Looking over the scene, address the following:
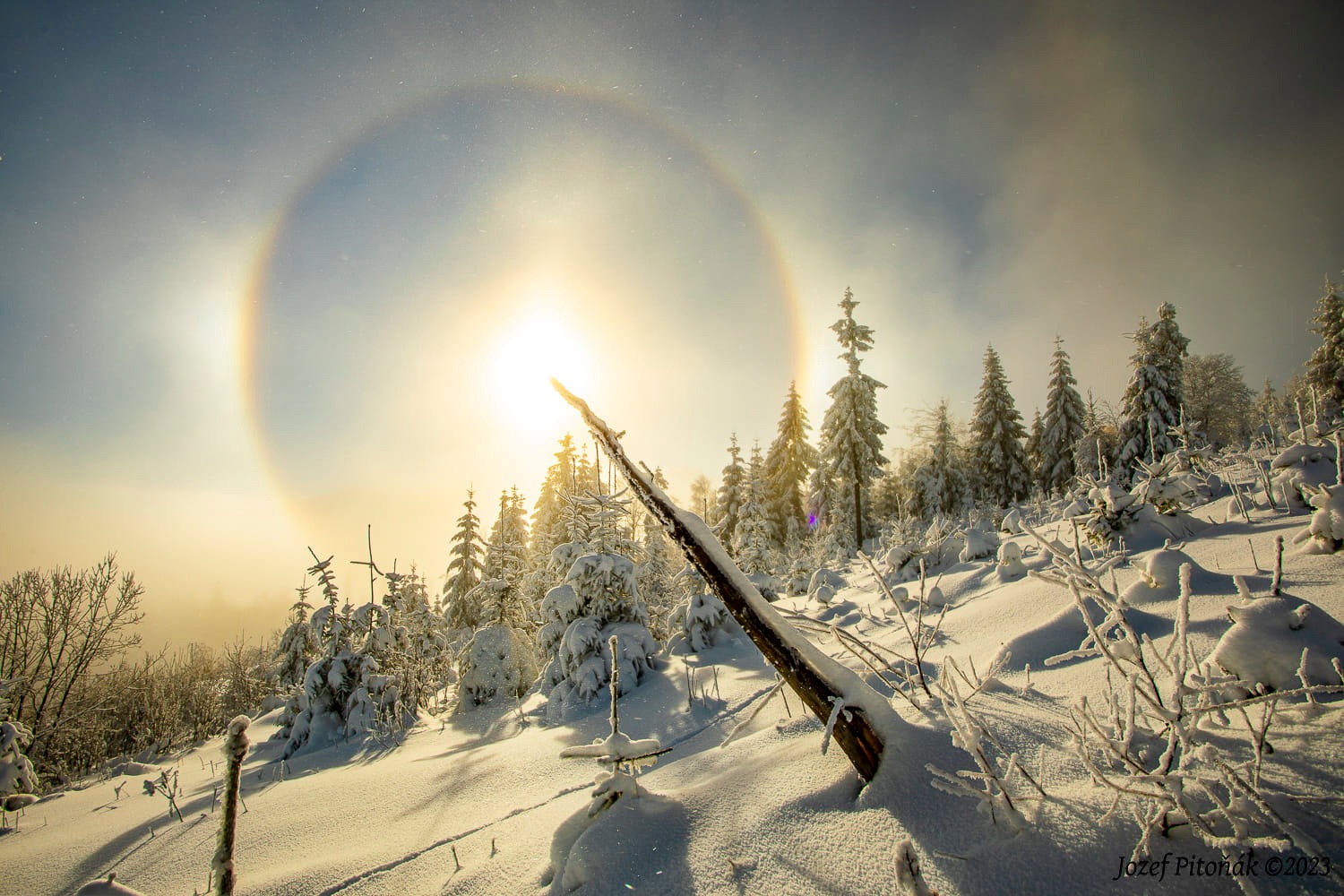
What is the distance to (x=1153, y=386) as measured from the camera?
76.2 feet

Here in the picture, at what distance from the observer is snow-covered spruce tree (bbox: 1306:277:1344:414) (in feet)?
78.6

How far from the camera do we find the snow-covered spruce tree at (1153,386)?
2281 centimetres

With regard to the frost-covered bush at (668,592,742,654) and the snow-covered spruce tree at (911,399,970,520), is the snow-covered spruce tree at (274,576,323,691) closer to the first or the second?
the frost-covered bush at (668,592,742,654)

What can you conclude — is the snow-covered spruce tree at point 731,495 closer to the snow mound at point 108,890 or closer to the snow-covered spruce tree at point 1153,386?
the snow-covered spruce tree at point 1153,386

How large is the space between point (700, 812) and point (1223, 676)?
2078 mm

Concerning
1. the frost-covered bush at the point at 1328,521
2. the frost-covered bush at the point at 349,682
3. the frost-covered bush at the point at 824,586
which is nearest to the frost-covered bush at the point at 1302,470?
the frost-covered bush at the point at 1328,521

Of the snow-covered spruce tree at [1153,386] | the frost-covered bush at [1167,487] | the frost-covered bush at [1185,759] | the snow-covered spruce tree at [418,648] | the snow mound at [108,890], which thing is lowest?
the snow-covered spruce tree at [418,648]

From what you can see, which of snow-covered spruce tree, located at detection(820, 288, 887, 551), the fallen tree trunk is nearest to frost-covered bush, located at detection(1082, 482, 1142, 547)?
the fallen tree trunk

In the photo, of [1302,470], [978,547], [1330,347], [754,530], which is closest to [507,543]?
[754,530]

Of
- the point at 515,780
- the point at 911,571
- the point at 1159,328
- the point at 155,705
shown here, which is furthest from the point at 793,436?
the point at 155,705

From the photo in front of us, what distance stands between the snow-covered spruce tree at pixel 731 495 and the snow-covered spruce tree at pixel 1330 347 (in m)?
27.7

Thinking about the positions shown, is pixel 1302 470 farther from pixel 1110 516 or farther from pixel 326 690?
pixel 326 690

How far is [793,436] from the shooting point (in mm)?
33094

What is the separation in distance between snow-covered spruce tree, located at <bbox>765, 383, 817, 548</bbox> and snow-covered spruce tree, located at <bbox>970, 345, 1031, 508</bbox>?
9735 millimetres
